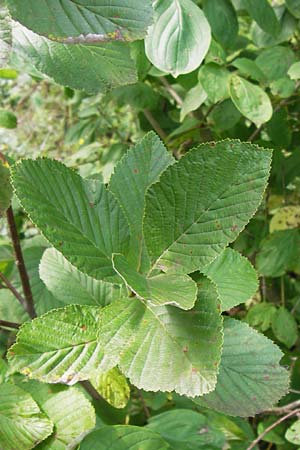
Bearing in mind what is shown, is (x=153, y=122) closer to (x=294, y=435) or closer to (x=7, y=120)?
(x=7, y=120)

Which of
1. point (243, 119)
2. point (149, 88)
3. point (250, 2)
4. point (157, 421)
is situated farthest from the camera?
point (243, 119)

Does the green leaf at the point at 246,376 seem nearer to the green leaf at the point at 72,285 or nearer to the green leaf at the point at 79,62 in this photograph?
the green leaf at the point at 72,285

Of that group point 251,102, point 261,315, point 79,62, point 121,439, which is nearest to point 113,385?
point 121,439

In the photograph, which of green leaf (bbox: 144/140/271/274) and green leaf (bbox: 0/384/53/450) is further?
green leaf (bbox: 0/384/53/450)

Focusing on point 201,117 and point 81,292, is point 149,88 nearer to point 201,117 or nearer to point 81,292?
point 201,117

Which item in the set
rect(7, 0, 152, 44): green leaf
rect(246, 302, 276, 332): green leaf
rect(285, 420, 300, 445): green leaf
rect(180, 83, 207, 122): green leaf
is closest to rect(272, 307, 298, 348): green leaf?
rect(246, 302, 276, 332): green leaf

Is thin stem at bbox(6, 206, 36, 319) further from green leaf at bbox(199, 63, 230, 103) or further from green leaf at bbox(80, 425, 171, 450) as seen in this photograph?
green leaf at bbox(199, 63, 230, 103)

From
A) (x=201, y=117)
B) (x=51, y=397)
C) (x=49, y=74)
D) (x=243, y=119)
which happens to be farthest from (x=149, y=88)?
(x=51, y=397)
